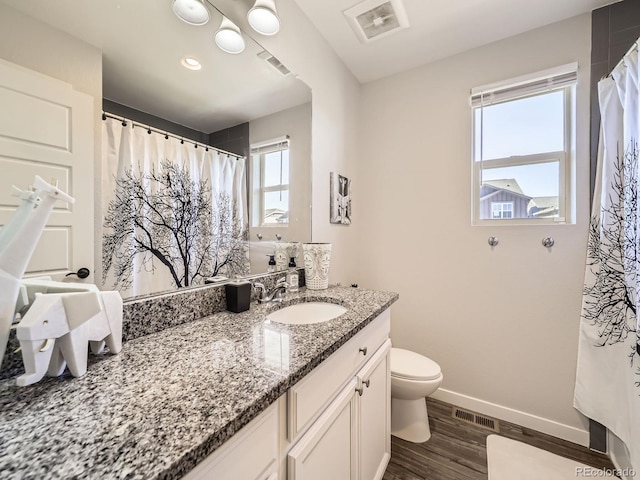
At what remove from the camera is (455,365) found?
1918 millimetres

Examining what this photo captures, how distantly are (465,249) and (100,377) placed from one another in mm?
2016

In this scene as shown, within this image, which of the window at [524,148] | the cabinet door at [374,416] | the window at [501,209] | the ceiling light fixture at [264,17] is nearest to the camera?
the cabinet door at [374,416]

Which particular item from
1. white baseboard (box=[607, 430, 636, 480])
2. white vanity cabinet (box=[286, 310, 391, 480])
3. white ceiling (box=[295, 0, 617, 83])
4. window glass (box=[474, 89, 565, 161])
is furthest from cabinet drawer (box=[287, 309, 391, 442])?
white ceiling (box=[295, 0, 617, 83])

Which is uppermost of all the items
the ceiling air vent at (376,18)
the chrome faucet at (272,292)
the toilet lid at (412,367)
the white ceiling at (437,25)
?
the white ceiling at (437,25)

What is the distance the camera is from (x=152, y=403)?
19.3 inches

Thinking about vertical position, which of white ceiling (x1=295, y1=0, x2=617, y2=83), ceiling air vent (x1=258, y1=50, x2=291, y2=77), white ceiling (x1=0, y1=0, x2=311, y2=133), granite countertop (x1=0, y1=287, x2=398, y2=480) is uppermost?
white ceiling (x1=295, y1=0, x2=617, y2=83)

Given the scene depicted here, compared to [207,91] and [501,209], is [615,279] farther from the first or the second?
[207,91]

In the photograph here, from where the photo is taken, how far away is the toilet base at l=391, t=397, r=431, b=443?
1617 millimetres

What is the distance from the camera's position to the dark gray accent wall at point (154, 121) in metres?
0.81

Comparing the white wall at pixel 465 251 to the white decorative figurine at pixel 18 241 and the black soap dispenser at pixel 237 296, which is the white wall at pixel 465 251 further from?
the white decorative figurine at pixel 18 241

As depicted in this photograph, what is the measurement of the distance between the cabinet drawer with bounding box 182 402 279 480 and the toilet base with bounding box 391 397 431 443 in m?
1.33

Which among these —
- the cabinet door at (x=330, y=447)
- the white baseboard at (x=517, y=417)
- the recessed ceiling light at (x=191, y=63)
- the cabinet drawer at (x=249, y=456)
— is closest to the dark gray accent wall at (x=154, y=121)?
the recessed ceiling light at (x=191, y=63)

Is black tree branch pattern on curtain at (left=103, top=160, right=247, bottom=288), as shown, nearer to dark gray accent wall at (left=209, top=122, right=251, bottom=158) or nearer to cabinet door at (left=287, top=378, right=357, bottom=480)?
dark gray accent wall at (left=209, top=122, right=251, bottom=158)

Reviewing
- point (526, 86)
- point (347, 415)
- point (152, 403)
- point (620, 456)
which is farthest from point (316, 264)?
point (620, 456)
